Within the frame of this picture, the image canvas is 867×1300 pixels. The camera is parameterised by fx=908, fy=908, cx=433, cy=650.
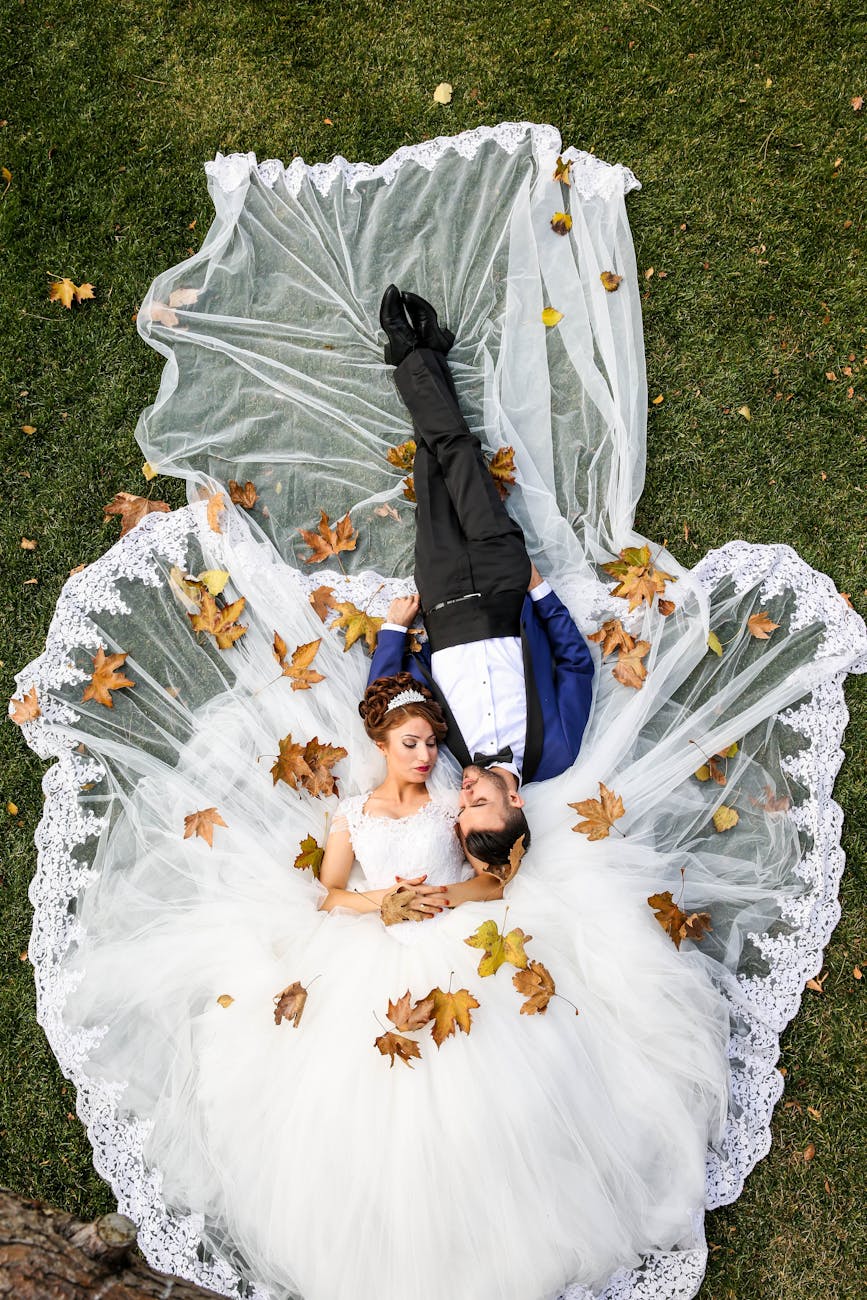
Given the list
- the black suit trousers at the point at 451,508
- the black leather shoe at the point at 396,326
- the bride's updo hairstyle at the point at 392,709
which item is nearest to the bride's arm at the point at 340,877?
the bride's updo hairstyle at the point at 392,709

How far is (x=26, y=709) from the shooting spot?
185 inches

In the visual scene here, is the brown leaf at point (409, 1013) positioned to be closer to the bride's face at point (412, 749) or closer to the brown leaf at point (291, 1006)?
the brown leaf at point (291, 1006)

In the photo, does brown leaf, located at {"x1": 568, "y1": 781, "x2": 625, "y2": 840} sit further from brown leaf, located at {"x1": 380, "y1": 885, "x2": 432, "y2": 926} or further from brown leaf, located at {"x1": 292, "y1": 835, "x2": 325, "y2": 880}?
brown leaf, located at {"x1": 292, "y1": 835, "x2": 325, "y2": 880}

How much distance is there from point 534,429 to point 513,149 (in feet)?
5.33

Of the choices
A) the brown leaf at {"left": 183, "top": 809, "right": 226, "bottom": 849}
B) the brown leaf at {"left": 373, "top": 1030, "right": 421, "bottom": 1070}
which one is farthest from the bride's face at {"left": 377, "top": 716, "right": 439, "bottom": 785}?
the brown leaf at {"left": 373, "top": 1030, "right": 421, "bottom": 1070}

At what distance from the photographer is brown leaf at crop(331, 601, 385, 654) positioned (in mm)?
4758

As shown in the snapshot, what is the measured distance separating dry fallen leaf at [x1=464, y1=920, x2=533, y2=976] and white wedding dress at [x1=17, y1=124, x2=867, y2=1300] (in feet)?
0.21

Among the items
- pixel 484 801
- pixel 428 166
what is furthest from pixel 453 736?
pixel 428 166

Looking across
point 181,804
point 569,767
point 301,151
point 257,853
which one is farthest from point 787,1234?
point 301,151

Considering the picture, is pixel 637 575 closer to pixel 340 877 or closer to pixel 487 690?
pixel 487 690

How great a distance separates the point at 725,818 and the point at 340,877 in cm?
195

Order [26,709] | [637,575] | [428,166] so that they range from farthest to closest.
Answer: 1. [428,166]
2. [637,575]
3. [26,709]

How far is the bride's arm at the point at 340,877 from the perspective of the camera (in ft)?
14.1

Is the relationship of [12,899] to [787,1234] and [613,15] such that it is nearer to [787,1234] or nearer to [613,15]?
[787,1234]
